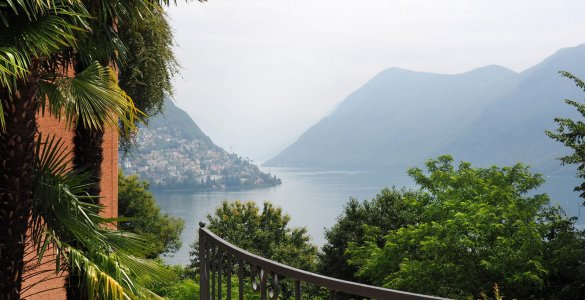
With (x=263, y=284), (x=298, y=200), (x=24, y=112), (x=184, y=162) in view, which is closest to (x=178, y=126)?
(x=184, y=162)

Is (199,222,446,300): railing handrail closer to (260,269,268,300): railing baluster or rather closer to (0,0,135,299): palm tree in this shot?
(260,269,268,300): railing baluster

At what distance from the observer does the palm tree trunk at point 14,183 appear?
606 cm

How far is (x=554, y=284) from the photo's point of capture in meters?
24.7

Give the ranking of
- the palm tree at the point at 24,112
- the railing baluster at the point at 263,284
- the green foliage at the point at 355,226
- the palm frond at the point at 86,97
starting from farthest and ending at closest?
the green foliage at the point at 355,226, the palm frond at the point at 86,97, the palm tree at the point at 24,112, the railing baluster at the point at 263,284

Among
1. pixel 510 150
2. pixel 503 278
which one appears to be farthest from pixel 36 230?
pixel 510 150

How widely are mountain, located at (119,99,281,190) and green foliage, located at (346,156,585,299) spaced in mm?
78534

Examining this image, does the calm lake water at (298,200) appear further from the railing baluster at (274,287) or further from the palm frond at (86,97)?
the railing baluster at (274,287)

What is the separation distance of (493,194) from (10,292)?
961 inches

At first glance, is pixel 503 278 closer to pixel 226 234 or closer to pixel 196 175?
pixel 226 234

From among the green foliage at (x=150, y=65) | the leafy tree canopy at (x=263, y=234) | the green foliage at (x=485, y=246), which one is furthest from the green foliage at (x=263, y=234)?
the green foliage at (x=150, y=65)


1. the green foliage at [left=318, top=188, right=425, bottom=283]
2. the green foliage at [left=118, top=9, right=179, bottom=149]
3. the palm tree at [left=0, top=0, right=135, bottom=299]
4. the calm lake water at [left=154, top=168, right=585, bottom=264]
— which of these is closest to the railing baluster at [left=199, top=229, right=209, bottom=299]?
the palm tree at [left=0, top=0, right=135, bottom=299]

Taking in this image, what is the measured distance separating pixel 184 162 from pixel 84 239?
4543 inches

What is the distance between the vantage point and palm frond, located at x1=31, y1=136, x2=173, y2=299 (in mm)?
5973

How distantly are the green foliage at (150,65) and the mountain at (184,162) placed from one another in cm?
8865
